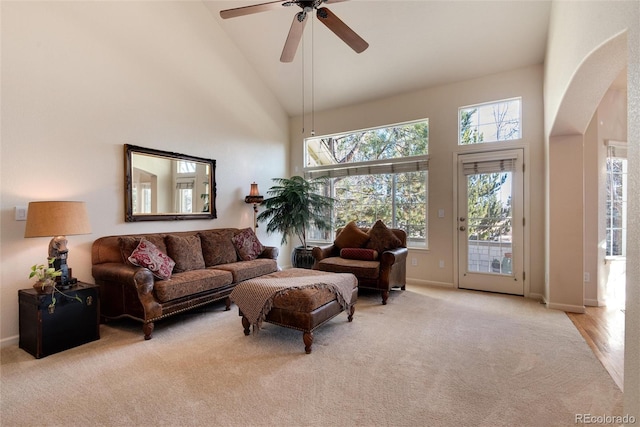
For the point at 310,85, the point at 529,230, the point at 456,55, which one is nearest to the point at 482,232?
the point at 529,230

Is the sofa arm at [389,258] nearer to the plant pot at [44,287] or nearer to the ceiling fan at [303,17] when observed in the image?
the ceiling fan at [303,17]

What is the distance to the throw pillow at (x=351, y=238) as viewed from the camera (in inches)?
176

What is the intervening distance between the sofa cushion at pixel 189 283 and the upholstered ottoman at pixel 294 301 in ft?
2.05

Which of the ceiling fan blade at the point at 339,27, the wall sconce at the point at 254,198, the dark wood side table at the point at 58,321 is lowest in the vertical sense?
the dark wood side table at the point at 58,321

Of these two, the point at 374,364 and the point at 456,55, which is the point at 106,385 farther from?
the point at 456,55

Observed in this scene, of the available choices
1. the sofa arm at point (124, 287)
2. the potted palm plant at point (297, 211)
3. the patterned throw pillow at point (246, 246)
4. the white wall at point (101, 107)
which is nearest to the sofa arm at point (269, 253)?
the patterned throw pillow at point (246, 246)

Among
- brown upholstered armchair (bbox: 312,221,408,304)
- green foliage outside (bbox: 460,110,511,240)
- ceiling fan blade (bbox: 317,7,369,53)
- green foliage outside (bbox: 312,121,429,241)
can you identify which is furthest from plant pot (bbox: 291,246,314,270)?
ceiling fan blade (bbox: 317,7,369,53)

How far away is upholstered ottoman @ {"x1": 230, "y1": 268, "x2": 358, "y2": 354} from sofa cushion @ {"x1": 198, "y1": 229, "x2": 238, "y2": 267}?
4.29 ft

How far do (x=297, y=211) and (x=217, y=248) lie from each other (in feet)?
4.91

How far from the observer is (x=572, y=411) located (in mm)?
1738

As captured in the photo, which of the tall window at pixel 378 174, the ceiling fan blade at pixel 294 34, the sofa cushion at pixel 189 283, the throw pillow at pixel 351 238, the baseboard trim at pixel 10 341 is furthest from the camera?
the tall window at pixel 378 174

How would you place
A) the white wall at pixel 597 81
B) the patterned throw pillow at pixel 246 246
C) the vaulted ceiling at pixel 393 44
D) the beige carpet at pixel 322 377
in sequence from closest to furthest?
the white wall at pixel 597 81, the beige carpet at pixel 322 377, the vaulted ceiling at pixel 393 44, the patterned throw pillow at pixel 246 246

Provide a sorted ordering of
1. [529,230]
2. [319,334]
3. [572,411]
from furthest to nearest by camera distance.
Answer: [529,230] → [319,334] → [572,411]

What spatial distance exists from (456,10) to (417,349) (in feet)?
12.8
